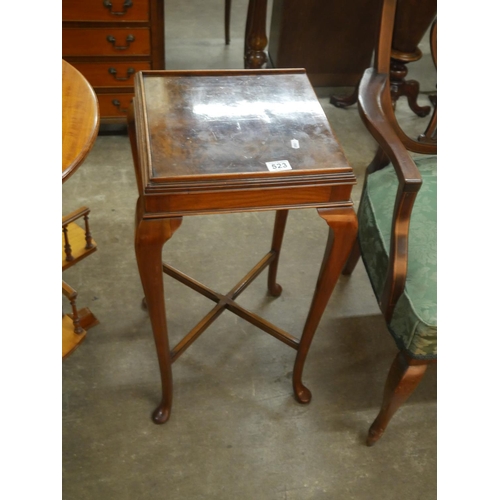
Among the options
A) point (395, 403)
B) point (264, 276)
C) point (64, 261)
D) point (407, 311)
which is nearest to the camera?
point (407, 311)

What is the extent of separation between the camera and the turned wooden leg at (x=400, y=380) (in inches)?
56.7

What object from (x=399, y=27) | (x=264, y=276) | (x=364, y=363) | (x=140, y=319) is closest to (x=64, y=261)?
(x=140, y=319)

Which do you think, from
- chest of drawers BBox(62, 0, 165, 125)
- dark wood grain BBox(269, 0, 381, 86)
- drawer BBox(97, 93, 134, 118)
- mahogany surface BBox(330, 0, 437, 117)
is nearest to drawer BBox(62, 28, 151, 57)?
chest of drawers BBox(62, 0, 165, 125)

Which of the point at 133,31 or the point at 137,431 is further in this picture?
the point at 133,31

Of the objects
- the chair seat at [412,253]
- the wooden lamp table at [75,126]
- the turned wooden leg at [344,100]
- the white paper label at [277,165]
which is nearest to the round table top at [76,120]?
the wooden lamp table at [75,126]

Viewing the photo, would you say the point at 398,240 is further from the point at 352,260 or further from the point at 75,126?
the point at 75,126

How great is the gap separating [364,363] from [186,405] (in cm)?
63

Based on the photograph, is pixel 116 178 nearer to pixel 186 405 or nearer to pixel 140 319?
pixel 140 319

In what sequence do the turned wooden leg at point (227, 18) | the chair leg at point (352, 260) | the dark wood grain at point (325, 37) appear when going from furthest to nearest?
the turned wooden leg at point (227, 18)
the dark wood grain at point (325, 37)
the chair leg at point (352, 260)

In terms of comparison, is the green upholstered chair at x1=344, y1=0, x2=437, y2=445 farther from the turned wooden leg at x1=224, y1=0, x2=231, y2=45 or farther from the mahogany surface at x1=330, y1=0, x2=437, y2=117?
the turned wooden leg at x1=224, y1=0, x2=231, y2=45

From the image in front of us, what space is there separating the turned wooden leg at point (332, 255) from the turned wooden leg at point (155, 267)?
36 cm

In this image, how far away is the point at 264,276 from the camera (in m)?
2.16

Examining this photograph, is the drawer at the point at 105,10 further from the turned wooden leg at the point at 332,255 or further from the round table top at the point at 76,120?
the turned wooden leg at the point at 332,255

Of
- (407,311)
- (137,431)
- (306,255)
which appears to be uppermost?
(407,311)
